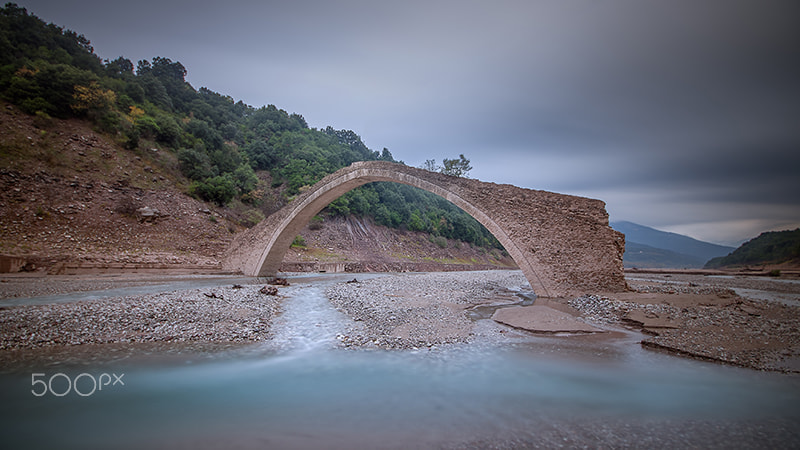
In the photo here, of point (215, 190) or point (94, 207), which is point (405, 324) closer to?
point (94, 207)

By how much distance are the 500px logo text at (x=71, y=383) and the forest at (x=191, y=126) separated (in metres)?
25.9

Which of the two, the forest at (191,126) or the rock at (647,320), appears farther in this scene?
the forest at (191,126)

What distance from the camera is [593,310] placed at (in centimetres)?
933

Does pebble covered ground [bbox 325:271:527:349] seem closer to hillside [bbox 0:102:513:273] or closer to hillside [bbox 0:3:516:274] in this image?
hillside [bbox 0:102:513:273]

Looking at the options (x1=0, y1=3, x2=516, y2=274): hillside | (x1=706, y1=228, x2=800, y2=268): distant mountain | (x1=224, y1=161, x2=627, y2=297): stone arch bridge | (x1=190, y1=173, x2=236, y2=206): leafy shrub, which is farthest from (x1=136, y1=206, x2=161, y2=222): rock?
(x1=706, y1=228, x2=800, y2=268): distant mountain

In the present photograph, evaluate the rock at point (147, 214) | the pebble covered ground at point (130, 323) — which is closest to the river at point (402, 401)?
the pebble covered ground at point (130, 323)

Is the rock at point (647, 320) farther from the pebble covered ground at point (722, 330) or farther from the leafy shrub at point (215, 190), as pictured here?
the leafy shrub at point (215, 190)

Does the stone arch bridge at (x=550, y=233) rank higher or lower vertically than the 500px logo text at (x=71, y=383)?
higher

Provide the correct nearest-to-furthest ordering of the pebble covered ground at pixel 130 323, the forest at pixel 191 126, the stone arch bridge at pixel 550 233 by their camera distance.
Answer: the pebble covered ground at pixel 130 323
the stone arch bridge at pixel 550 233
the forest at pixel 191 126

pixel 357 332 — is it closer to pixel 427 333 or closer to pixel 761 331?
pixel 427 333

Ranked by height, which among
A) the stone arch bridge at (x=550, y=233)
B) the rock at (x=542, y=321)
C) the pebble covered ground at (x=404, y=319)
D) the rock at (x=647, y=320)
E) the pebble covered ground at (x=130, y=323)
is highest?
the stone arch bridge at (x=550, y=233)

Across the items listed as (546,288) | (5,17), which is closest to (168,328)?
(546,288)

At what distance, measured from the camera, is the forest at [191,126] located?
22.9 metres

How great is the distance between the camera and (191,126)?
113ft
